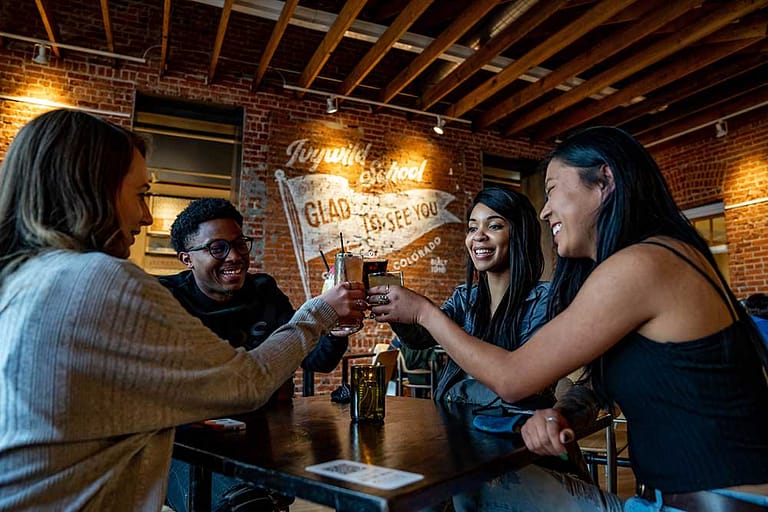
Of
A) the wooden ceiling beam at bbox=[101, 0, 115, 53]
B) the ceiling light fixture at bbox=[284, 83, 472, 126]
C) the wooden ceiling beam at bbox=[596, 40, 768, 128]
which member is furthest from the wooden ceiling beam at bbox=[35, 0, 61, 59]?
the wooden ceiling beam at bbox=[596, 40, 768, 128]

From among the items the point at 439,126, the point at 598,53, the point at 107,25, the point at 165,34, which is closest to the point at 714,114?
the point at 598,53

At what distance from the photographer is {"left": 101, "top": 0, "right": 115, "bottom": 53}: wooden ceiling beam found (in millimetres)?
4410

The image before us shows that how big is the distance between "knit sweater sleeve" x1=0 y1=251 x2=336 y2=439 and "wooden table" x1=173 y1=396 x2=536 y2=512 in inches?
6.4

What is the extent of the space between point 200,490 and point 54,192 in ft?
2.24

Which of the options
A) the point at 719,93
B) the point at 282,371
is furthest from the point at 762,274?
the point at 282,371

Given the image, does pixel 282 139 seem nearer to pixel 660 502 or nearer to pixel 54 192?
pixel 54 192

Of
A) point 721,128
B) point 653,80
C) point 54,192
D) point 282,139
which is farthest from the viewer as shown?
point 721,128

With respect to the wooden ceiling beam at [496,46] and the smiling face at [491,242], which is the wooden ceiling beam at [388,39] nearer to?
the wooden ceiling beam at [496,46]

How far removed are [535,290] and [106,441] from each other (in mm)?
1431

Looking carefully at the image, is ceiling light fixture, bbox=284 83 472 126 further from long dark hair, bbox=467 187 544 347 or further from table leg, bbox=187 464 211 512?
table leg, bbox=187 464 211 512

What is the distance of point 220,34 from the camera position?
4773 mm

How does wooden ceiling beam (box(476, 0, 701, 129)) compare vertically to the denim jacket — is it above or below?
above

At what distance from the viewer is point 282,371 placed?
1094 mm

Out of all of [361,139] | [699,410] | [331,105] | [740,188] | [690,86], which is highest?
[690,86]
